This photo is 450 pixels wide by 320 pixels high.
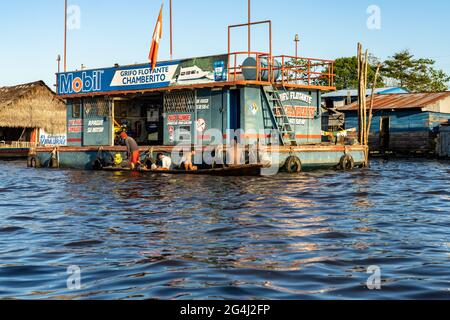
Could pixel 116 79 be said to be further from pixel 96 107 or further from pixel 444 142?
pixel 444 142

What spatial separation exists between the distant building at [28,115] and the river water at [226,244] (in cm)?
3125

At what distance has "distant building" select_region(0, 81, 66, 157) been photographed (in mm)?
45625

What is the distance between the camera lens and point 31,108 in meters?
47.3

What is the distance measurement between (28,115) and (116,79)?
2292 centimetres

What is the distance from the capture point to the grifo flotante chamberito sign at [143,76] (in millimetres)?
22875

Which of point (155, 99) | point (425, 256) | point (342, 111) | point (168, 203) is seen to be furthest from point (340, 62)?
point (425, 256)
